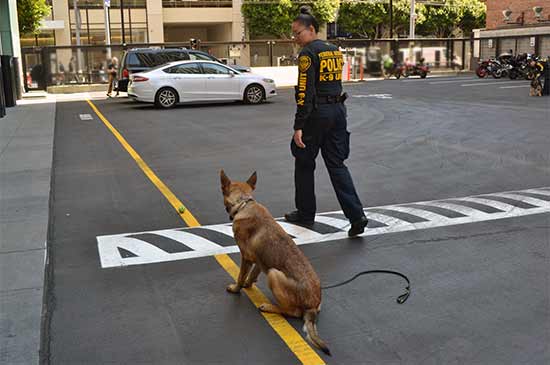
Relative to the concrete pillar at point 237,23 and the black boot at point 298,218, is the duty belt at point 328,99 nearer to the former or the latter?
the black boot at point 298,218

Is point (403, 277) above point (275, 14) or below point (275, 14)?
below

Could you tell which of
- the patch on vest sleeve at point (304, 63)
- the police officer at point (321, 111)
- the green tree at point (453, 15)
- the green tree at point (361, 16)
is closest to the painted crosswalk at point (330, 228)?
the police officer at point (321, 111)

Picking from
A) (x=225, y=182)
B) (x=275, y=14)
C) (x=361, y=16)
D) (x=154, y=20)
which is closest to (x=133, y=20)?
(x=154, y=20)

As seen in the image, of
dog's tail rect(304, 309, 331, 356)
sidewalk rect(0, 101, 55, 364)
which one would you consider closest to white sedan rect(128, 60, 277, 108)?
sidewalk rect(0, 101, 55, 364)

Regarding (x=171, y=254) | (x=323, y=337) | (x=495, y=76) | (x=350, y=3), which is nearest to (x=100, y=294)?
(x=171, y=254)

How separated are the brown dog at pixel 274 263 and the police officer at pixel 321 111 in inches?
57.1

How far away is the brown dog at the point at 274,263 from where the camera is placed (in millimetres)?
4016

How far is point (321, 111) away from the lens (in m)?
5.88

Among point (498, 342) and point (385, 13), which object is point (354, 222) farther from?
point (385, 13)

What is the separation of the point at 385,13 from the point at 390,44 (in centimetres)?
2201

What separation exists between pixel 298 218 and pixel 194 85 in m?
14.9

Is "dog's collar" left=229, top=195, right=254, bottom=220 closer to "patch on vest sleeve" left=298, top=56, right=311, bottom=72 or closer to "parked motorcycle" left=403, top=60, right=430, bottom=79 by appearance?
"patch on vest sleeve" left=298, top=56, right=311, bottom=72

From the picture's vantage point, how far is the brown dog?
4.02 meters

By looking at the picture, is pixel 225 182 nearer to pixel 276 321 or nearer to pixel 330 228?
pixel 276 321
